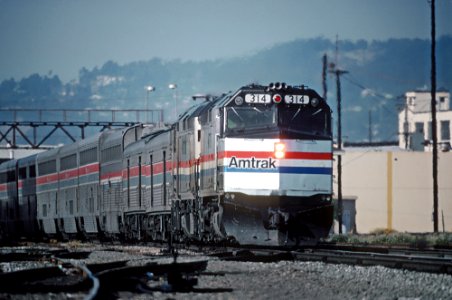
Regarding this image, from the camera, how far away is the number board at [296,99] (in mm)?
22016

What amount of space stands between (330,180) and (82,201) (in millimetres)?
18213

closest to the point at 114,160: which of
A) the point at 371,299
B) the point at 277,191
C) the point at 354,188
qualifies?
the point at 277,191

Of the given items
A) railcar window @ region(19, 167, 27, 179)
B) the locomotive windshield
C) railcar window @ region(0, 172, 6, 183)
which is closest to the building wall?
railcar window @ region(0, 172, 6, 183)

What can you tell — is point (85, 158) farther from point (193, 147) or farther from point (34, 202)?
point (193, 147)

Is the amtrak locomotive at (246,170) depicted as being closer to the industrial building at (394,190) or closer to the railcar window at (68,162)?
the railcar window at (68,162)

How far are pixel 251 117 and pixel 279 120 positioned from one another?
0.65m

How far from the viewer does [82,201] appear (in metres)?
38.2

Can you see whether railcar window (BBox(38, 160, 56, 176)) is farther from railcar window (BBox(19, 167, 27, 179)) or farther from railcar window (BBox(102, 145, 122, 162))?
railcar window (BBox(102, 145, 122, 162))

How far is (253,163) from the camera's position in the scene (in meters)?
21.5

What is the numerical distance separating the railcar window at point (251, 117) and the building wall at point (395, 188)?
52.9m

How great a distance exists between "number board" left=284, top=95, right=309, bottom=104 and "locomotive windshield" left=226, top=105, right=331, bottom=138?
0.10 m

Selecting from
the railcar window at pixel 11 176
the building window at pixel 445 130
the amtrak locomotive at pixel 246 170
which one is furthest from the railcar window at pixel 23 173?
the building window at pixel 445 130

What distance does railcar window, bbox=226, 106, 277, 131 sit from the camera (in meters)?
21.7

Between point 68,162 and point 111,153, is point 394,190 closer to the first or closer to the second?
point 68,162
